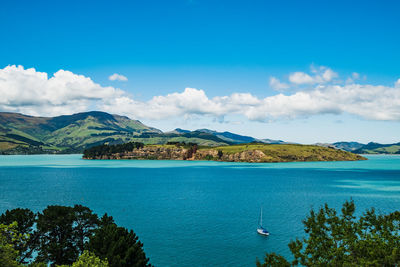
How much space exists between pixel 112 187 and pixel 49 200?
4456cm

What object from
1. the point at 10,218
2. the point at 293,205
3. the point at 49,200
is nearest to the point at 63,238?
the point at 10,218

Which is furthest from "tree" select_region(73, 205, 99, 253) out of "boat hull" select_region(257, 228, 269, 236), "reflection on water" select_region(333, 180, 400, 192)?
"reflection on water" select_region(333, 180, 400, 192)

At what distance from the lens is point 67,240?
51.4m

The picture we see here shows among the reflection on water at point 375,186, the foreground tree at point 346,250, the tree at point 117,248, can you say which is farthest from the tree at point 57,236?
the reflection on water at point 375,186

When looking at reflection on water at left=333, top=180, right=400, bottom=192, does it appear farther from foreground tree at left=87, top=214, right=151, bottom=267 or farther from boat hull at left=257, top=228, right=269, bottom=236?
foreground tree at left=87, top=214, right=151, bottom=267

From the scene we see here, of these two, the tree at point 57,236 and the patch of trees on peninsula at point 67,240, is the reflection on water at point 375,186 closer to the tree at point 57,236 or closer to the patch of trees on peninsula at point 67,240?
the patch of trees on peninsula at point 67,240

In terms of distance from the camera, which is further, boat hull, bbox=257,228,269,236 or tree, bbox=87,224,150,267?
boat hull, bbox=257,228,269,236

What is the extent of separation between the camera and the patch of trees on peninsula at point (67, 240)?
4106 centimetres

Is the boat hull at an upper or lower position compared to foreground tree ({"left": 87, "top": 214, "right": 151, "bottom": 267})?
lower

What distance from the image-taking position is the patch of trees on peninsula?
41.1 metres

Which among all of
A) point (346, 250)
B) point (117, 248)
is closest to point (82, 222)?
point (117, 248)

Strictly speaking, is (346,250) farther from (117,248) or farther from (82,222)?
(82,222)

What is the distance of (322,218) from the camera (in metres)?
33.2

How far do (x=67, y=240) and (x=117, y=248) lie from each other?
15.7 meters
